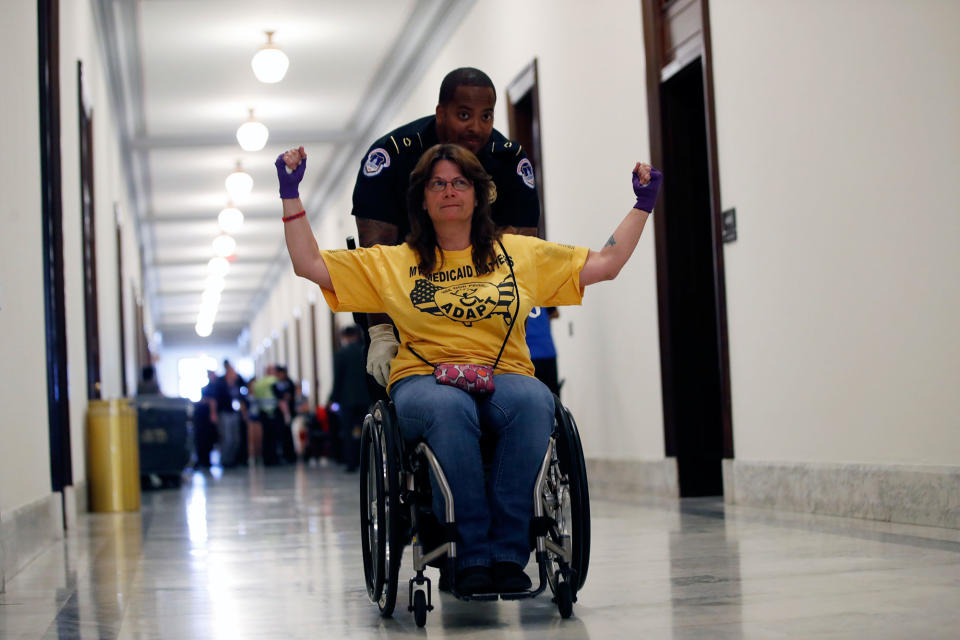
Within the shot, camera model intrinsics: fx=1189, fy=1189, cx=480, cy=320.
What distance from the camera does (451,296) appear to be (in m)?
2.65

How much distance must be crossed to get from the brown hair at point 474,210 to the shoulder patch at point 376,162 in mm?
326

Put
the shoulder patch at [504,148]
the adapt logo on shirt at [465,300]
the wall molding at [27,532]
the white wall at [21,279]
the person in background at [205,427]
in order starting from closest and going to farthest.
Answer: the adapt logo on shirt at [465,300], the shoulder patch at [504,148], the wall molding at [27,532], the white wall at [21,279], the person in background at [205,427]

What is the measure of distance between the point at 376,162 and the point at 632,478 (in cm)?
394

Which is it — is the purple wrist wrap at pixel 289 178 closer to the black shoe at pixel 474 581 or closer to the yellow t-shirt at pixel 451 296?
the yellow t-shirt at pixel 451 296

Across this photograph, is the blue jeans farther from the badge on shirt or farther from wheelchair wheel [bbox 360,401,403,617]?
the badge on shirt

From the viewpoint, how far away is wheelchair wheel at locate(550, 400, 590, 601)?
2457 millimetres

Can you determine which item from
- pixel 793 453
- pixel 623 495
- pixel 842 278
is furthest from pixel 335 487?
pixel 842 278

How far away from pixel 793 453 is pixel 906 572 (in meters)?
1.95

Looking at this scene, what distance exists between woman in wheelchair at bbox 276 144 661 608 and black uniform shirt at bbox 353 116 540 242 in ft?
1.08

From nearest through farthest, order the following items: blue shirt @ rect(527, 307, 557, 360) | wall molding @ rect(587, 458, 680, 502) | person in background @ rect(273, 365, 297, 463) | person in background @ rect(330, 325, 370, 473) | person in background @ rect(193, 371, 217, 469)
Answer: blue shirt @ rect(527, 307, 557, 360) < wall molding @ rect(587, 458, 680, 502) < person in background @ rect(330, 325, 370, 473) < person in background @ rect(193, 371, 217, 469) < person in background @ rect(273, 365, 297, 463)

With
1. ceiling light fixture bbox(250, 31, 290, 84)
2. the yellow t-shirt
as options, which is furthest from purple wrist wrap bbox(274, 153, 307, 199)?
ceiling light fixture bbox(250, 31, 290, 84)

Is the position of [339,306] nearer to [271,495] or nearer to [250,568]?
[250,568]

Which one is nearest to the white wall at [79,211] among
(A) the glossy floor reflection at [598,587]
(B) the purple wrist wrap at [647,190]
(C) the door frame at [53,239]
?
(C) the door frame at [53,239]

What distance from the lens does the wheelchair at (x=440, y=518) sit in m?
2.42
